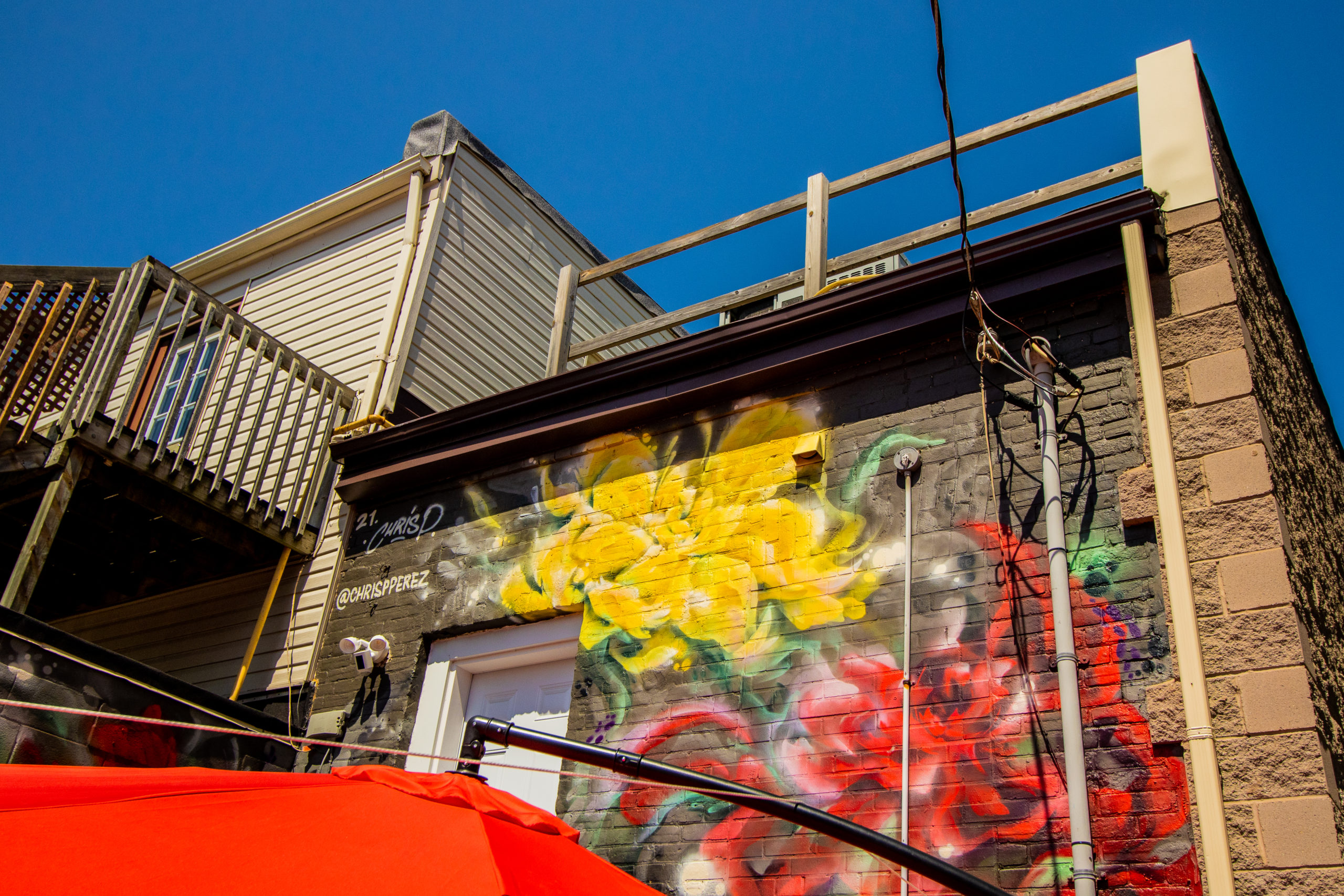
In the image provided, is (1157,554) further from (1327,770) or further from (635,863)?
(635,863)

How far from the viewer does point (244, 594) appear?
29.8 ft

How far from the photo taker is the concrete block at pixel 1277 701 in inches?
169

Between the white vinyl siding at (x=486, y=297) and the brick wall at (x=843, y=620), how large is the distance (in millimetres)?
3151

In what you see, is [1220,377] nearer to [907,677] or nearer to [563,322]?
[907,677]

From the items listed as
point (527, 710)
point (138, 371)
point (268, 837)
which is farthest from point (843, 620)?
point (138, 371)

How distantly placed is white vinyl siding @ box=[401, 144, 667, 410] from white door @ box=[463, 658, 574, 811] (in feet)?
11.3

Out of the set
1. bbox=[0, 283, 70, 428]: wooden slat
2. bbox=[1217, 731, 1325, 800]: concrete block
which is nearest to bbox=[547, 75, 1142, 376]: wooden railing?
bbox=[1217, 731, 1325, 800]: concrete block

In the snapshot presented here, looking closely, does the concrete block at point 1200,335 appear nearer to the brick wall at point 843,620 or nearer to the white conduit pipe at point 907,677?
the brick wall at point 843,620

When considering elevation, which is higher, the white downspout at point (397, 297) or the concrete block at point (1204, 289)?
the white downspout at point (397, 297)

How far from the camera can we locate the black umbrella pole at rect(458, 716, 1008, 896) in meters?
3.52

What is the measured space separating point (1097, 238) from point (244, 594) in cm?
719

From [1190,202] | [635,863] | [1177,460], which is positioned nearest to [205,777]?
[635,863]

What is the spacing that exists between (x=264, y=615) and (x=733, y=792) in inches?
240

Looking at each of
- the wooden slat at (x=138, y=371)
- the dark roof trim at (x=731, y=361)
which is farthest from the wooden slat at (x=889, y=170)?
the wooden slat at (x=138, y=371)
